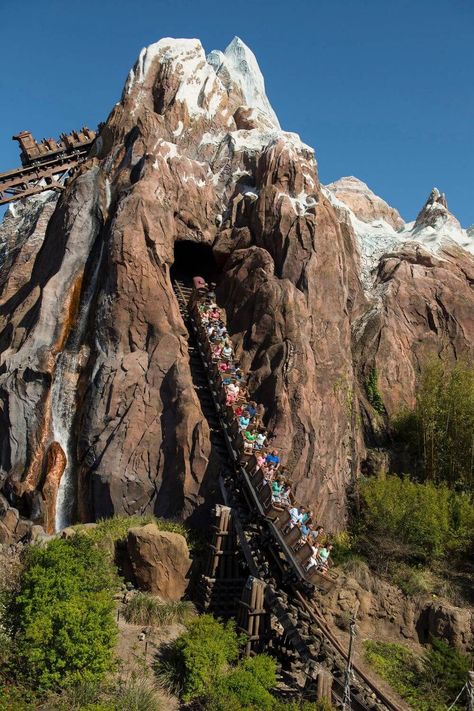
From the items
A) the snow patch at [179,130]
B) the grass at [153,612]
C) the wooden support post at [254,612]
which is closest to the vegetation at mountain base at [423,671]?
the wooden support post at [254,612]

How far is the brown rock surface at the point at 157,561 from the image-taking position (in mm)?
14586

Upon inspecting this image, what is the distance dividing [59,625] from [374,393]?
14.9 meters

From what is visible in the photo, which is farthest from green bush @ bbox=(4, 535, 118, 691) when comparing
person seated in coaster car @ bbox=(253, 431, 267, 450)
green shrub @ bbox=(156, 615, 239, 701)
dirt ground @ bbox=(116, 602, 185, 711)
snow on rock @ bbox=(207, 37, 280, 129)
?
snow on rock @ bbox=(207, 37, 280, 129)

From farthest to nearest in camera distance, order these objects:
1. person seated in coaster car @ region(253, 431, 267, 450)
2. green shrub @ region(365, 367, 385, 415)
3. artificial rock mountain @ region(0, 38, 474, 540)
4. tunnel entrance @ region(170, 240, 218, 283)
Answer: tunnel entrance @ region(170, 240, 218, 283), green shrub @ region(365, 367, 385, 415), artificial rock mountain @ region(0, 38, 474, 540), person seated in coaster car @ region(253, 431, 267, 450)

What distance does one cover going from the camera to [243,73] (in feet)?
133

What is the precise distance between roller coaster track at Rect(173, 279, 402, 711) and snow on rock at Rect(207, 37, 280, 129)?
851 inches

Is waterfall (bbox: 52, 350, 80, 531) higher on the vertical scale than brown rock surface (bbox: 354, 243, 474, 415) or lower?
lower

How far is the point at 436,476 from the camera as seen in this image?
20.0 m

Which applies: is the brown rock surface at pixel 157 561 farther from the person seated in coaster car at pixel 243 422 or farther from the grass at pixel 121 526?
the person seated in coaster car at pixel 243 422

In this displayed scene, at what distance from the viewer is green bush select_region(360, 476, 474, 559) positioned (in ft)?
55.0

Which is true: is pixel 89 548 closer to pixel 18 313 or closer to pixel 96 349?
pixel 96 349

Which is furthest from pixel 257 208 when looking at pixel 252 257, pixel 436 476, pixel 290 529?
pixel 290 529

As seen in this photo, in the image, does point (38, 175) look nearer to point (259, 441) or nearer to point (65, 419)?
point (65, 419)

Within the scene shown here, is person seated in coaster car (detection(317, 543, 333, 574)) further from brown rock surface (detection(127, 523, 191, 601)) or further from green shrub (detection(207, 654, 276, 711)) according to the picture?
brown rock surface (detection(127, 523, 191, 601))
